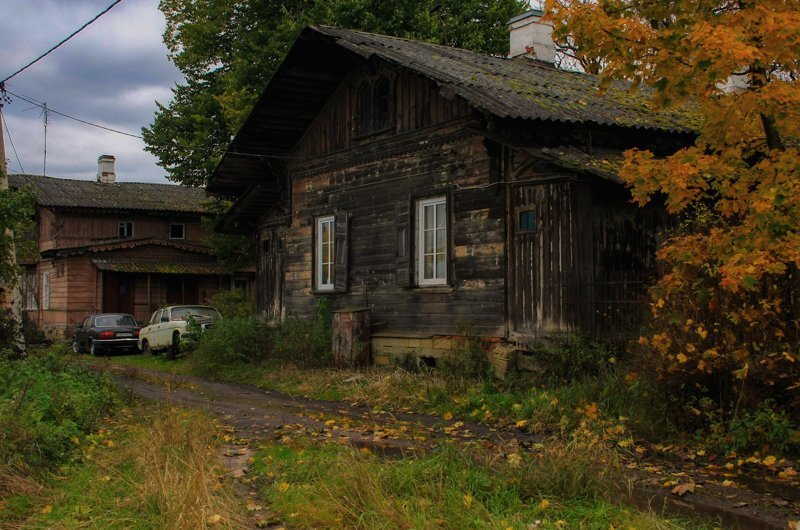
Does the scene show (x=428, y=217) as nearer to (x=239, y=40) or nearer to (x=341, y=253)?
(x=341, y=253)

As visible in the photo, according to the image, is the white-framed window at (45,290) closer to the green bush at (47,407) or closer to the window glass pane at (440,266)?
the green bush at (47,407)

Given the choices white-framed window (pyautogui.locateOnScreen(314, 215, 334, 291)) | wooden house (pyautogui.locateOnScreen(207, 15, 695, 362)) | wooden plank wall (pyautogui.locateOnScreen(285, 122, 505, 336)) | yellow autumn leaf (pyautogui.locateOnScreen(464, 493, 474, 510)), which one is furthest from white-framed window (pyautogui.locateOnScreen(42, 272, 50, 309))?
yellow autumn leaf (pyautogui.locateOnScreen(464, 493, 474, 510))

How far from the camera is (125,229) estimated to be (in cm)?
3769

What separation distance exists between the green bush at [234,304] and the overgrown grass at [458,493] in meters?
20.8

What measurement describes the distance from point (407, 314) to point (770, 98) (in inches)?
364

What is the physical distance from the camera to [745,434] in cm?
833

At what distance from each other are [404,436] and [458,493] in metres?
3.60

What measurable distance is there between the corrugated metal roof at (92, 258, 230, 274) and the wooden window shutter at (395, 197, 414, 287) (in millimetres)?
19199

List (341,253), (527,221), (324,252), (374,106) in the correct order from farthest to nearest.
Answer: (324,252), (341,253), (374,106), (527,221)

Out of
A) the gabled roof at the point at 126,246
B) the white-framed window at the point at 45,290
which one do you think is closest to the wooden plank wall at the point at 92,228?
the gabled roof at the point at 126,246

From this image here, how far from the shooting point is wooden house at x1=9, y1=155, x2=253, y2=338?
34156 millimetres

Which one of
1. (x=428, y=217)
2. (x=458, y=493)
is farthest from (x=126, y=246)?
(x=458, y=493)

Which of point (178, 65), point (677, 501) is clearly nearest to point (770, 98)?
point (677, 501)

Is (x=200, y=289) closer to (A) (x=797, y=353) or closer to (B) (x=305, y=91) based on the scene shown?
(B) (x=305, y=91)
